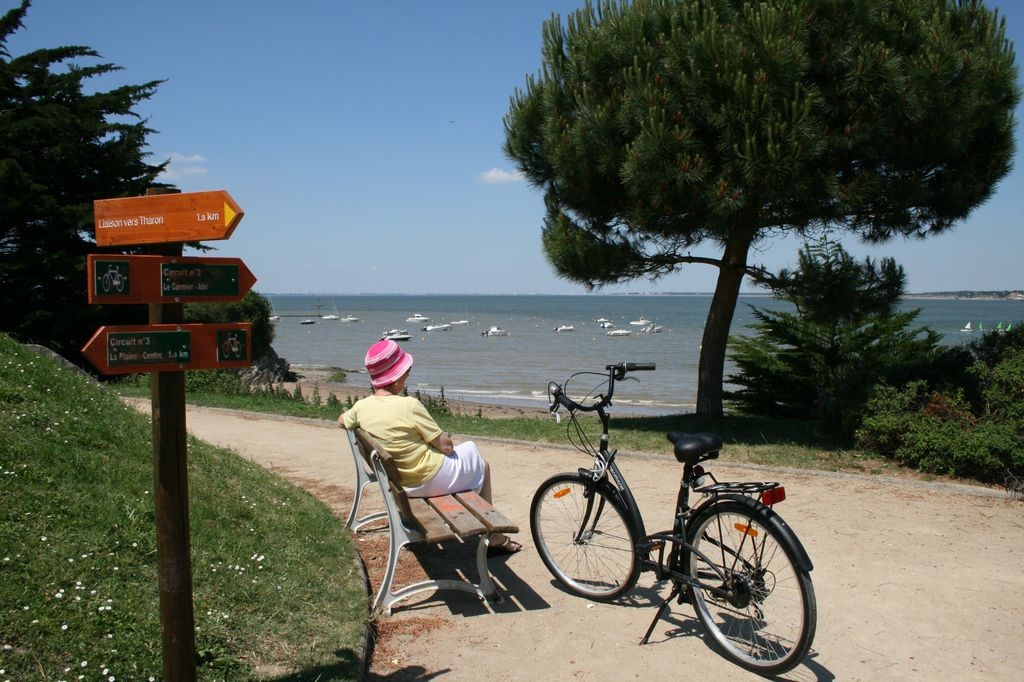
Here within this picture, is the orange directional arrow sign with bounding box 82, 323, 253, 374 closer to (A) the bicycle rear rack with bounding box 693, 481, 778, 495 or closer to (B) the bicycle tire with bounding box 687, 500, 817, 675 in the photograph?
(A) the bicycle rear rack with bounding box 693, 481, 778, 495

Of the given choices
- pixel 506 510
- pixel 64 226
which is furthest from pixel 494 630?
pixel 64 226

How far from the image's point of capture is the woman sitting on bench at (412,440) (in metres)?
5.04

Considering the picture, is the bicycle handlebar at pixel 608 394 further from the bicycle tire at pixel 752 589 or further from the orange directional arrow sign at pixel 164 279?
the orange directional arrow sign at pixel 164 279

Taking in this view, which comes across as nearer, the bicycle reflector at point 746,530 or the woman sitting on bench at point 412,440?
the bicycle reflector at point 746,530

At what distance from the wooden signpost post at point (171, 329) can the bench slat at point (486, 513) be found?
168cm

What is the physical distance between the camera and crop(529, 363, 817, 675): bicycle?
3.75 meters

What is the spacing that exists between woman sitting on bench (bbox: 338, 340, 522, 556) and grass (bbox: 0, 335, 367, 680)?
0.72m

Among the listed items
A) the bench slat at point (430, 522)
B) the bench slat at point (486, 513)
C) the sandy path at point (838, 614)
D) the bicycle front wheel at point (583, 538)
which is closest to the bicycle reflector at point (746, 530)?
the sandy path at point (838, 614)

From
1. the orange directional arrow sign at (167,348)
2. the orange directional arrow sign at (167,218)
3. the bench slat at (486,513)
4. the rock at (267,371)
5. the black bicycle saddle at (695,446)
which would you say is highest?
the orange directional arrow sign at (167,218)

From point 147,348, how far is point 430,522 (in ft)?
6.86

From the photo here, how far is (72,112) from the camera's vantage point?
1919 cm

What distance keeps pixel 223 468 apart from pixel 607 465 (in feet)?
11.6

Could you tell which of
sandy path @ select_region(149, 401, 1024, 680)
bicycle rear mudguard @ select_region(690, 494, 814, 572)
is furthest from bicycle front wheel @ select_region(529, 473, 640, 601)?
bicycle rear mudguard @ select_region(690, 494, 814, 572)

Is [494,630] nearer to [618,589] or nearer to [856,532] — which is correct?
[618,589]
